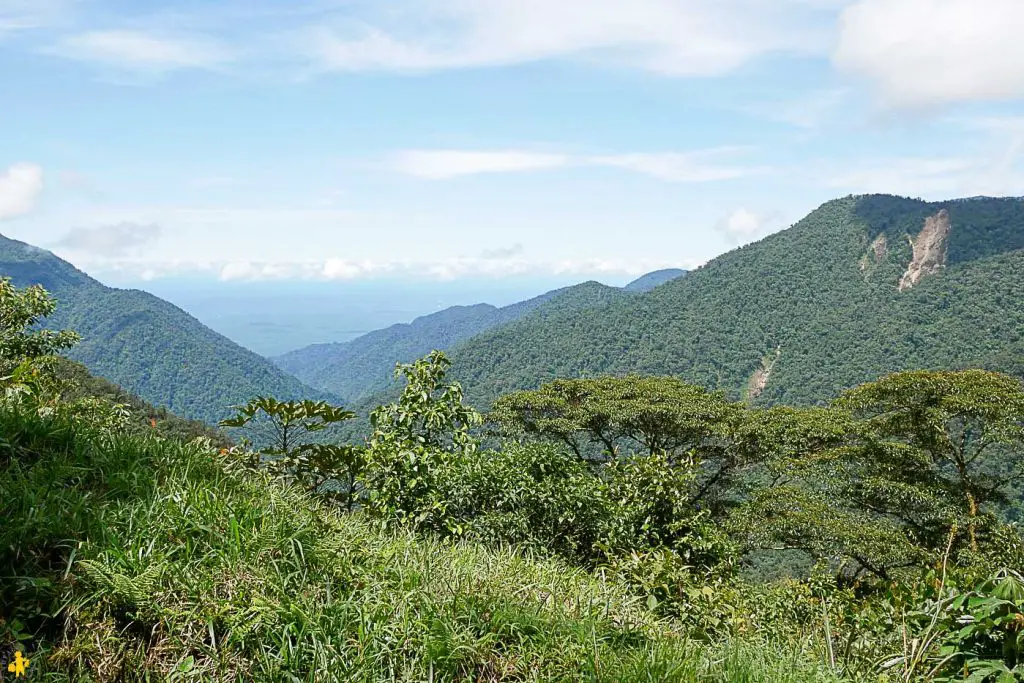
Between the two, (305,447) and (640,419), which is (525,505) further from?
(640,419)

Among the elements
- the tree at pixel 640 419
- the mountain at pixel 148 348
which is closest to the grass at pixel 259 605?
the tree at pixel 640 419

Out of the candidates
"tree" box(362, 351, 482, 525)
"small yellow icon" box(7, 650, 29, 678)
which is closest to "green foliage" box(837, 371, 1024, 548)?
"tree" box(362, 351, 482, 525)

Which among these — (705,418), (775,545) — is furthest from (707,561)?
(705,418)

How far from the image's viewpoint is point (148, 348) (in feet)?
438

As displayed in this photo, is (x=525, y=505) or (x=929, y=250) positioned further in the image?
(x=929, y=250)

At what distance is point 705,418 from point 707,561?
975 cm

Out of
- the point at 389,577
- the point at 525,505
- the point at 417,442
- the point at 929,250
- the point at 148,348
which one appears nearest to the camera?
the point at 389,577

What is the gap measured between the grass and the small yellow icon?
0.17 feet

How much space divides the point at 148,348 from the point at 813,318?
127897 mm

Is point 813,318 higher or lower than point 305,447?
higher

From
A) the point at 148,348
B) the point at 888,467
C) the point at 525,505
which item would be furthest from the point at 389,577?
the point at 148,348

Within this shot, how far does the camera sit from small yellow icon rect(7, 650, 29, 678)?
1696 mm

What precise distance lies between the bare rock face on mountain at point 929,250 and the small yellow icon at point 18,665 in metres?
90.6

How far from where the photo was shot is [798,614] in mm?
5652
